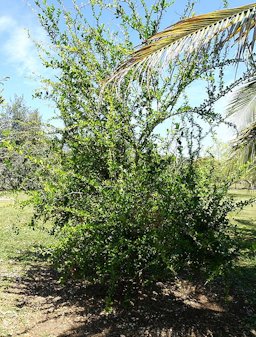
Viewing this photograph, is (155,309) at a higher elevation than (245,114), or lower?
lower

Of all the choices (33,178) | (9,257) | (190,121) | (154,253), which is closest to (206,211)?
(154,253)

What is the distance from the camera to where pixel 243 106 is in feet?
24.0

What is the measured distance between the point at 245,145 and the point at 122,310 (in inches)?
180

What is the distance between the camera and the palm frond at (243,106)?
23.6 feet

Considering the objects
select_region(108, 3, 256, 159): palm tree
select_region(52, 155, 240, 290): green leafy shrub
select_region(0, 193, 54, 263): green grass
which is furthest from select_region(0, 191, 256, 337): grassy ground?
select_region(108, 3, 256, 159): palm tree

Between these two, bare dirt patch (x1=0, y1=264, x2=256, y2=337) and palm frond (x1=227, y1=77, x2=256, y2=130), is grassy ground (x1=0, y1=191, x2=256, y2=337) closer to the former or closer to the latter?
bare dirt patch (x1=0, y1=264, x2=256, y2=337)

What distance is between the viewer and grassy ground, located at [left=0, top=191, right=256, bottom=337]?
4.61 meters

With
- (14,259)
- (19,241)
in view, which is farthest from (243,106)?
(19,241)

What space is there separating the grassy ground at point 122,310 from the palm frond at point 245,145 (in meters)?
2.65

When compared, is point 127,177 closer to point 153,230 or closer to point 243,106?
point 153,230

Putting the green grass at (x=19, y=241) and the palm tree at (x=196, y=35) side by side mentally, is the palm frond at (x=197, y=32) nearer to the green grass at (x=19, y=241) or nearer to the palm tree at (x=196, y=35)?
the palm tree at (x=196, y=35)

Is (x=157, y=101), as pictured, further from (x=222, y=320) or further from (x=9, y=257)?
(x=9, y=257)

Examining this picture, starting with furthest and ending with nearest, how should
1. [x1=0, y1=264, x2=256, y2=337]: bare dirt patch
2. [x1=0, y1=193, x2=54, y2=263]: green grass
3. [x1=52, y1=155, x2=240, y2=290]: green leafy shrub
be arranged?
[x1=0, y1=193, x2=54, y2=263]: green grass → [x1=0, y1=264, x2=256, y2=337]: bare dirt patch → [x1=52, y1=155, x2=240, y2=290]: green leafy shrub

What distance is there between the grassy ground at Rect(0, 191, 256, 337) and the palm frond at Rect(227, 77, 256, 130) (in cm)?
288
